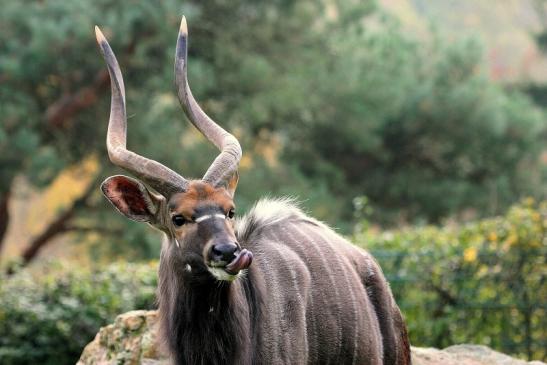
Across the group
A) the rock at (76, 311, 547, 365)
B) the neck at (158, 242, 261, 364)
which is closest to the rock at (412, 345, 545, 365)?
the rock at (76, 311, 547, 365)

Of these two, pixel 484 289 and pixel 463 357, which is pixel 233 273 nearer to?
pixel 463 357

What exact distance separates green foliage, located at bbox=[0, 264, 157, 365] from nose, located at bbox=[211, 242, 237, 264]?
3.75 m

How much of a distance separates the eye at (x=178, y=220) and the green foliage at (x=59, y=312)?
11.4 ft

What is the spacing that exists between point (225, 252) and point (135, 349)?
5.42 feet

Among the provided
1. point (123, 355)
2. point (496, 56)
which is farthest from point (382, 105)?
point (496, 56)

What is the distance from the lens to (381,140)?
19.6 metres

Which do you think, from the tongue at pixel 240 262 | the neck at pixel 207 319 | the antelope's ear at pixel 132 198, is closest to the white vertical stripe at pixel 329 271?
the neck at pixel 207 319

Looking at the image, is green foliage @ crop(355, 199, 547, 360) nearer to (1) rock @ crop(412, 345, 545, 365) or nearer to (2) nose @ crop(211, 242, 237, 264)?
(1) rock @ crop(412, 345, 545, 365)

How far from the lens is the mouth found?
3895 mm

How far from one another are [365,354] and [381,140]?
14996 millimetres

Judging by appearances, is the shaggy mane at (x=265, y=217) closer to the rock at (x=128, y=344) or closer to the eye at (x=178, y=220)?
the eye at (x=178, y=220)

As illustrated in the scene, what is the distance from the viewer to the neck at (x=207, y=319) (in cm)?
424

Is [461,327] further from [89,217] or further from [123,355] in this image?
[89,217]

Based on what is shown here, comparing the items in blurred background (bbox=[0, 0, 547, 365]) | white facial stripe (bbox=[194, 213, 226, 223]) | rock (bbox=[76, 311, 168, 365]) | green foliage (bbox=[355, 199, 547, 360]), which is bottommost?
rock (bbox=[76, 311, 168, 365])
